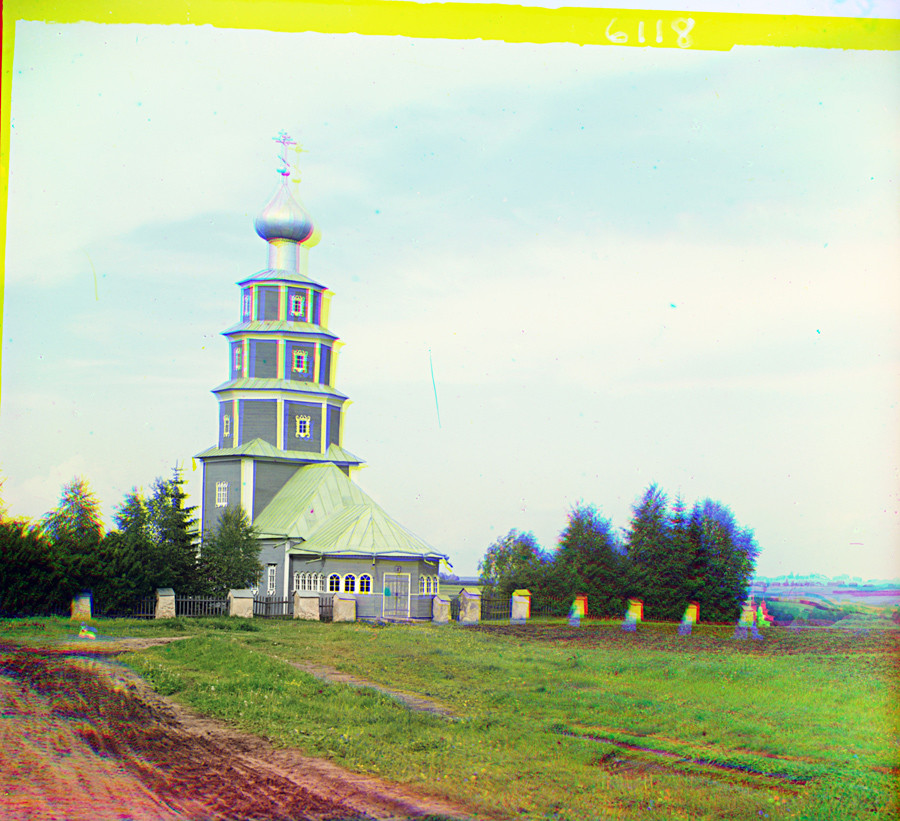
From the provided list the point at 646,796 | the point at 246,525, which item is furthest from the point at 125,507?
the point at 646,796

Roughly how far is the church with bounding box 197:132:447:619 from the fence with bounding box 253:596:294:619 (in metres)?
0.23

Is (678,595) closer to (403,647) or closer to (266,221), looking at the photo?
(403,647)

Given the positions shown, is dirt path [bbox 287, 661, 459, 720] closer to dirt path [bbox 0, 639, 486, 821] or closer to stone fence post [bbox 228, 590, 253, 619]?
dirt path [bbox 0, 639, 486, 821]

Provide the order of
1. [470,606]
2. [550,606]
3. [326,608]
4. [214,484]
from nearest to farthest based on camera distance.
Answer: [550,606] < [470,606] < [214,484] < [326,608]

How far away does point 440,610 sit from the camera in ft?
57.6

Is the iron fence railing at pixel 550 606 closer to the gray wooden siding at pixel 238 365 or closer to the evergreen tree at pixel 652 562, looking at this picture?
the evergreen tree at pixel 652 562

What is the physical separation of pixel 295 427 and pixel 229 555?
3154 millimetres

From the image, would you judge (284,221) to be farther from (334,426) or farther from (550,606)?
(550,606)

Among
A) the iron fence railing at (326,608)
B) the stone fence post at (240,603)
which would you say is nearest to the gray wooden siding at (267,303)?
the stone fence post at (240,603)

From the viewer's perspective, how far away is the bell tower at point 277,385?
13.3 meters

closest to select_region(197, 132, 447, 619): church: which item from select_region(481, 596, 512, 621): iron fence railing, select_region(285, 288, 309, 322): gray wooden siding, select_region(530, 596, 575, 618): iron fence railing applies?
select_region(285, 288, 309, 322): gray wooden siding

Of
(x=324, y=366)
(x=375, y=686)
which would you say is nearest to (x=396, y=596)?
(x=324, y=366)

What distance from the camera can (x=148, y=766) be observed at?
25.0ft

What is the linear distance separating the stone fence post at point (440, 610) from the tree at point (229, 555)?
3.64 m
